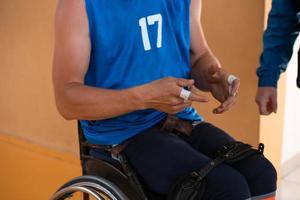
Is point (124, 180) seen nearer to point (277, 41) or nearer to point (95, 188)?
point (95, 188)

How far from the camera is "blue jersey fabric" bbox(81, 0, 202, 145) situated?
1002 millimetres

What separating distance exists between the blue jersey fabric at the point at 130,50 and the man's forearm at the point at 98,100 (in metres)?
0.09

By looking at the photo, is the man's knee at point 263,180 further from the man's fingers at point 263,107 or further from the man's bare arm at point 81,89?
the man's fingers at point 263,107

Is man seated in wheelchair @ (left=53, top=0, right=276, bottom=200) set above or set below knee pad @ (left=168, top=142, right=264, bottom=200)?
above

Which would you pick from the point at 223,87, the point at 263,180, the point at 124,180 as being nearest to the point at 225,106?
the point at 223,87

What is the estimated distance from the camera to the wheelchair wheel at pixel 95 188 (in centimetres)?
99

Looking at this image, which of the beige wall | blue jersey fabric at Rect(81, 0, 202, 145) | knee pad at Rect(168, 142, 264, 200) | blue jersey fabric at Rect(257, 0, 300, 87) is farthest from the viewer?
the beige wall

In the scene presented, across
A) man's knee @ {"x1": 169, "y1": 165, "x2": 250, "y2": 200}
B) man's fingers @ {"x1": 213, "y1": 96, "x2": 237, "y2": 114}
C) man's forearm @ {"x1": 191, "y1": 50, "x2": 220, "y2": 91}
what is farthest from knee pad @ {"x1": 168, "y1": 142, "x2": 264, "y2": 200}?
man's forearm @ {"x1": 191, "y1": 50, "x2": 220, "y2": 91}

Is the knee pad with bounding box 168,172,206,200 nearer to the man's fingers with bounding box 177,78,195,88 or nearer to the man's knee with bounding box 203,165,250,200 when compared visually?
the man's knee with bounding box 203,165,250,200

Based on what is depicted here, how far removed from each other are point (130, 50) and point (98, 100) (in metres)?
0.15

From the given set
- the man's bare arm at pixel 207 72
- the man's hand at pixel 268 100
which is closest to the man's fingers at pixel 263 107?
the man's hand at pixel 268 100

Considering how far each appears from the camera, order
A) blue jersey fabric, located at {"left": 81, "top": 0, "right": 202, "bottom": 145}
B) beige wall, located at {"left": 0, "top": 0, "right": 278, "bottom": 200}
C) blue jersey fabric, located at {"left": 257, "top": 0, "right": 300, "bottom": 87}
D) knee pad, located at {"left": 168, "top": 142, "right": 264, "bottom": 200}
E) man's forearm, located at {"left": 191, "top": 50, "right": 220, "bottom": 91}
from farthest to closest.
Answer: beige wall, located at {"left": 0, "top": 0, "right": 278, "bottom": 200}, blue jersey fabric, located at {"left": 257, "top": 0, "right": 300, "bottom": 87}, man's forearm, located at {"left": 191, "top": 50, "right": 220, "bottom": 91}, blue jersey fabric, located at {"left": 81, "top": 0, "right": 202, "bottom": 145}, knee pad, located at {"left": 168, "top": 142, "right": 264, "bottom": 200}

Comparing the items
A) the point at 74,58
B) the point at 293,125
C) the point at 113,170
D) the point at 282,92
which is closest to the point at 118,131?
the point at 113,170

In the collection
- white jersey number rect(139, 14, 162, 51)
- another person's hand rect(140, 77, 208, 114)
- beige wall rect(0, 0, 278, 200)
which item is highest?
white jersey number rect(139, 14, 162, 51)
